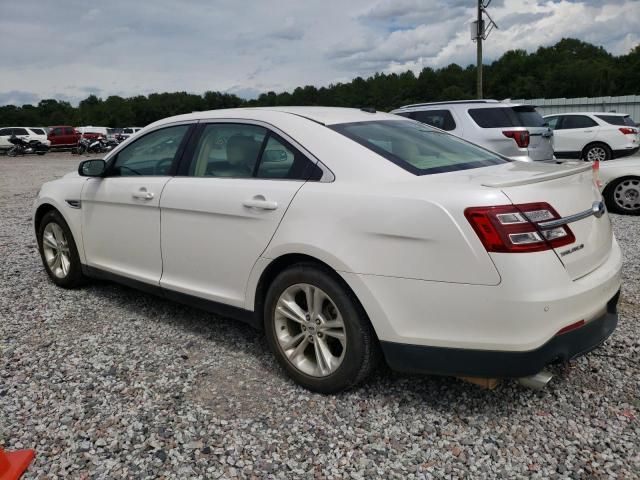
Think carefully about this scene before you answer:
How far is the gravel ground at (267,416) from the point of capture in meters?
2.52

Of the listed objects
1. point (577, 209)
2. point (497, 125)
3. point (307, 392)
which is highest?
point (577, 209)

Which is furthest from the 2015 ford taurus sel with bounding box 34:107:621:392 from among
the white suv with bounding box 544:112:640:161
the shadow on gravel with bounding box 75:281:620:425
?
the white suv with bounding box 544:112:640:161

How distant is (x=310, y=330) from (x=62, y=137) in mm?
37607

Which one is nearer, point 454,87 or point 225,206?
point 225,206

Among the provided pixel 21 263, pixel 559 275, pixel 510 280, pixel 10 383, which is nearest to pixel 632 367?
pixel 559 275

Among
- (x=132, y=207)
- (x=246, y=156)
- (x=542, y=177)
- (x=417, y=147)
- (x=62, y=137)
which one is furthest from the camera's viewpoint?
(x=62, y=137)

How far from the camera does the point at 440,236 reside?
2.50 metres

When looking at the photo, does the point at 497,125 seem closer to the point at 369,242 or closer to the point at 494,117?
the point at 494,117

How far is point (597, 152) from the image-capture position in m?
15.8

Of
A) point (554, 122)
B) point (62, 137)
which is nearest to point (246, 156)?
point (554, 122)

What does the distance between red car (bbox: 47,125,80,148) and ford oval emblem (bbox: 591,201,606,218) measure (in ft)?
125

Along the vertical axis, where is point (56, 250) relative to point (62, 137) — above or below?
above

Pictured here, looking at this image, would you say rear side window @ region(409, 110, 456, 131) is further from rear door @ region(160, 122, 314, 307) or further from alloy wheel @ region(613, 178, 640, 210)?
rear door @ region(160, 122, 314, 307)

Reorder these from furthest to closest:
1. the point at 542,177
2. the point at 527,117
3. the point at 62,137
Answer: the point at 62,137 < the point at 527,117 < the point at 542,177
